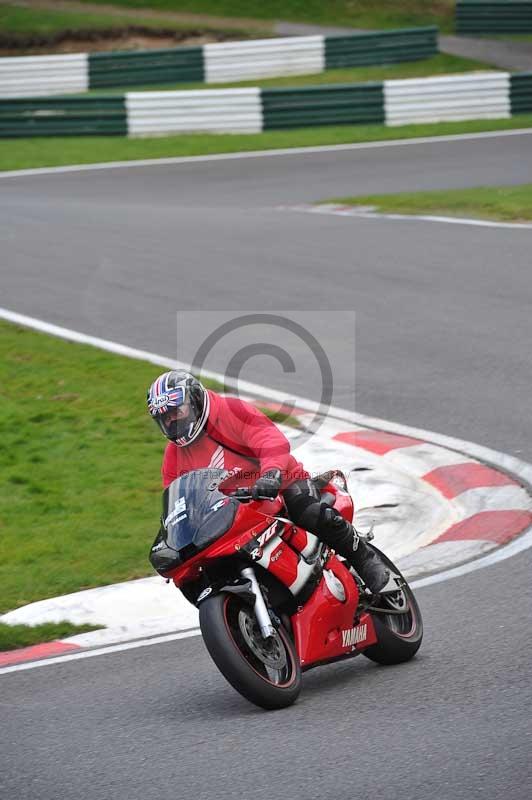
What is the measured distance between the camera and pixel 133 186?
2109 cm

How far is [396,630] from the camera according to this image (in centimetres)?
627

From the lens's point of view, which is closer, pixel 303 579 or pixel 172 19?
pixel 303 579

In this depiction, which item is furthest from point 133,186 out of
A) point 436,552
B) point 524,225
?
point 436,552

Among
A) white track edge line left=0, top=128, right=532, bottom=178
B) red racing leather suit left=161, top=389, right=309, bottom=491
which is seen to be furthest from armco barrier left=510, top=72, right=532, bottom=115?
red racing leather suit left=161, top=389, right=309, bottom=491

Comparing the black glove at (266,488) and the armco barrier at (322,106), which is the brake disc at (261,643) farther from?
the armco barrier at (322,106)

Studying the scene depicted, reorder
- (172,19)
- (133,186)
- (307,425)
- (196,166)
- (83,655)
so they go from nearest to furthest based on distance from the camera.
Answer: (83,655) → (307,425) → (133,186) → (196,166) → (172,19)

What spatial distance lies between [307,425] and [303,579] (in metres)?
4.33

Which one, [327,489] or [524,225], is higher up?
[327,489]

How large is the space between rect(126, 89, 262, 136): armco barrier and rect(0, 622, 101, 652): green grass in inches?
776

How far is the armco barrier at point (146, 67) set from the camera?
29781mm

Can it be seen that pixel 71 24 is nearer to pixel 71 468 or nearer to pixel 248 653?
pixel 71 468

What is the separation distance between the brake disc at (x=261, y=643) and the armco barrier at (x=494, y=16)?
31584 mm

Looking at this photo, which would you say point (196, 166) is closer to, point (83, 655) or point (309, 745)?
point (83, 655)

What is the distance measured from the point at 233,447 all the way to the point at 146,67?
2522 centimetres
